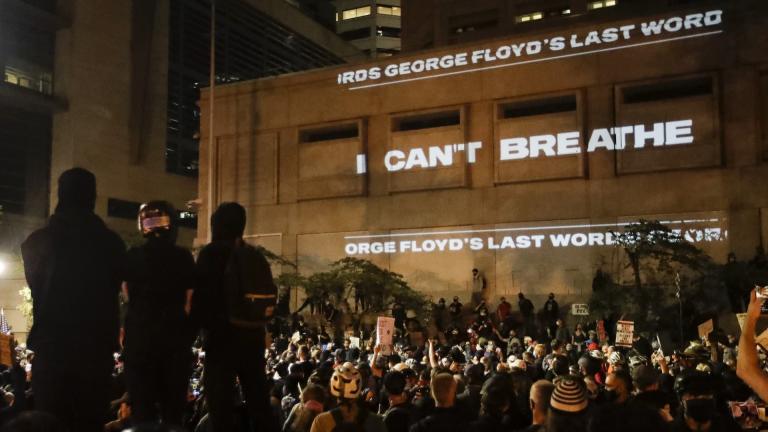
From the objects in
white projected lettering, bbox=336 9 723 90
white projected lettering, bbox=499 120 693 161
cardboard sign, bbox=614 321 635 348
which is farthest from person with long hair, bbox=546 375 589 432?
white projected lettering, bbox=336 9 723 90

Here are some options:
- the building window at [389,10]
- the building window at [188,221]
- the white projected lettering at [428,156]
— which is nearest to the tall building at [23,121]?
the building window at [188,221]

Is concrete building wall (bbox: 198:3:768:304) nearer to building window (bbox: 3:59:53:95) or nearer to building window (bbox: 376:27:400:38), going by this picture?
building window (bbox: 3:59:53:95)

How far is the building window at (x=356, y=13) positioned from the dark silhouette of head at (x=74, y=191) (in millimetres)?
100995

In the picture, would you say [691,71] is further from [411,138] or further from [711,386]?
[711,386]

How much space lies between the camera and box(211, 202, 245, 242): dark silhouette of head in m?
5.28

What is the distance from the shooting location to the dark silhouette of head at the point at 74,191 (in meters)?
4.58

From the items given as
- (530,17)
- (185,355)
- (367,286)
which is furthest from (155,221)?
(530,17)

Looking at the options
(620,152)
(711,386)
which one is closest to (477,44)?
(620,152)

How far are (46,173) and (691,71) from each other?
35.8m

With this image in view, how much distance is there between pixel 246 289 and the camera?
16.7 feet

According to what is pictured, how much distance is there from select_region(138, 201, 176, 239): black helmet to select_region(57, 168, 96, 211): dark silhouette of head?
0.45 m

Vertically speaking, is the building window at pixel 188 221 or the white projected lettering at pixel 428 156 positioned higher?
the white projected lettering at pixel 428 156

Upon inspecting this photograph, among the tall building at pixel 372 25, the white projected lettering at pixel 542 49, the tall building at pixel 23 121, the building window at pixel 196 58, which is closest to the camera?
the white projected lettering at pixel 542 49

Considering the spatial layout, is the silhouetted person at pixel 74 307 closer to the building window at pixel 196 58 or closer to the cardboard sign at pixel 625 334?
the cardboard sign at pixel 625 334
